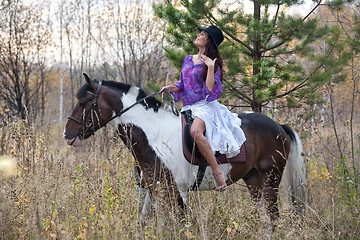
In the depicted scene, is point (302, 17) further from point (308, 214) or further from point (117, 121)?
point (117, 121)

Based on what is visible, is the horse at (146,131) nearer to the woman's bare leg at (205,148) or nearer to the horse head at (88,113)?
the horse head at (88,113)

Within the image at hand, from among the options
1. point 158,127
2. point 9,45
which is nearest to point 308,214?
point 158,127

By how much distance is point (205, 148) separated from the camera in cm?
312

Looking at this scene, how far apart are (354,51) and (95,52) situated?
9.70m

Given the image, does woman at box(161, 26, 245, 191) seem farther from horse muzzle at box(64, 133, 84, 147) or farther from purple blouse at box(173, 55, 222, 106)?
horse muzzle at box(64, 133, 84, 147)

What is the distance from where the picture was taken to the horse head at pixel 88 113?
10.7 feet

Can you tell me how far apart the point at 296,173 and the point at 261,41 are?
6.14 feet

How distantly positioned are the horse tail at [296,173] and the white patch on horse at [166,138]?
109cm

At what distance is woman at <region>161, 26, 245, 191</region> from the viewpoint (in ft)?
10.3

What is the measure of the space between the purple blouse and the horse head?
0.72 m

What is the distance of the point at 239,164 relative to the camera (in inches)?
138

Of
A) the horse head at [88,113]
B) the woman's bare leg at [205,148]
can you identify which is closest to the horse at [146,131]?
the horse head at [88,113]

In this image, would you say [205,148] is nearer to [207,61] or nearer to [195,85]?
[195,85]

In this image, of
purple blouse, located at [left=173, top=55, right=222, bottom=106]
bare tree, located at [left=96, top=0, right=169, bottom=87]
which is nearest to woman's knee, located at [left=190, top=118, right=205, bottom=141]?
purple blouse, located at [left=173, top=55, right=222, bottom=106]
